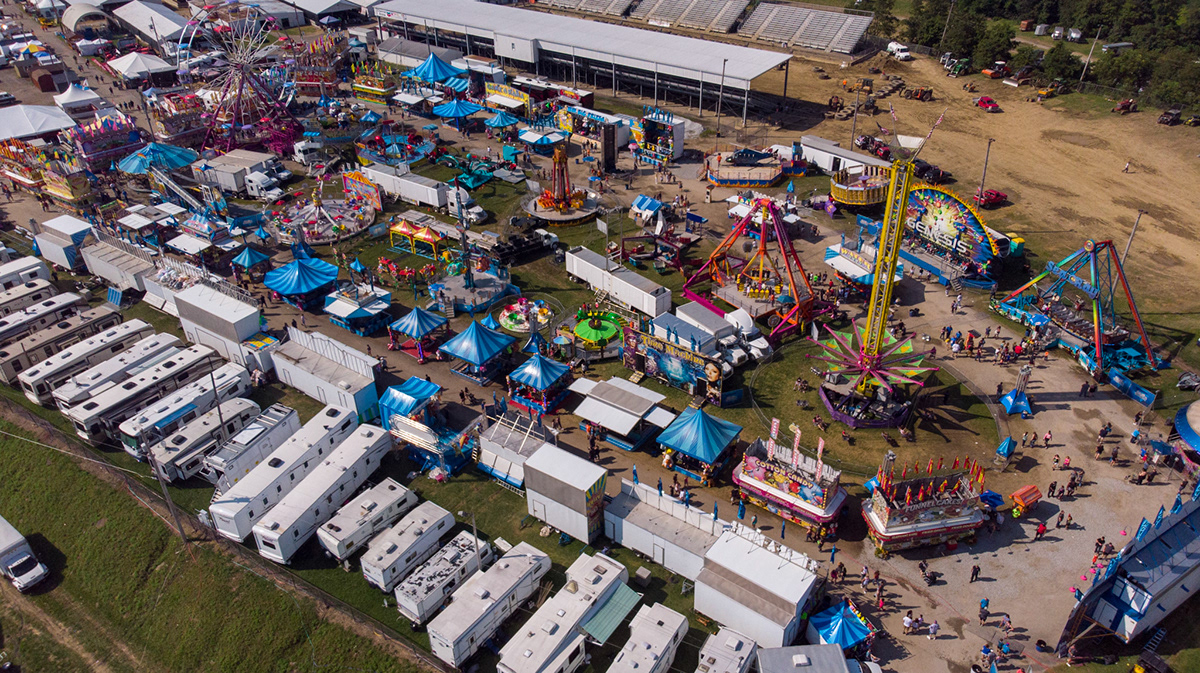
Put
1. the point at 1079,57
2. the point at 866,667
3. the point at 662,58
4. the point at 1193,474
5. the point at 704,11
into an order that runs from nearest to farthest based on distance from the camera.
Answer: the point at 866,667 < the point at 1193,474 < the point at 662,58 < the point at 1079,57 < the point at 704,11

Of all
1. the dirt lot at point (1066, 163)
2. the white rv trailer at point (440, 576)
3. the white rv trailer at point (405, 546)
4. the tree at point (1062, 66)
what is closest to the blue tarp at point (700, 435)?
the white rv trailer at point (440, 576)

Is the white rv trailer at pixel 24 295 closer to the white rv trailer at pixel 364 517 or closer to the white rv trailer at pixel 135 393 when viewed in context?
the white rv trailer at pixel 135 393

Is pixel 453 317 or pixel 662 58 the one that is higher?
pixel 662 58

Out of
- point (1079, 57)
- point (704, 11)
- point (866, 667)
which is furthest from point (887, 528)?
point (704, 11)

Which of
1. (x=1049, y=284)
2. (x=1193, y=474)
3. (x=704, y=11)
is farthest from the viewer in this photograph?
(x=704, y=11)

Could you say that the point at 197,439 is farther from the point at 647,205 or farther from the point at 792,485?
the point at 647,205

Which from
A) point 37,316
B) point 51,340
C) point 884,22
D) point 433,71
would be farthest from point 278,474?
point 884,22

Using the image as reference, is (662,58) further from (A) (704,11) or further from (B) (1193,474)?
(B) (1193,474)
